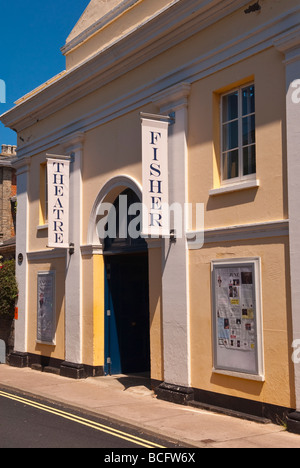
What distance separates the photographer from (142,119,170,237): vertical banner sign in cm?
1069

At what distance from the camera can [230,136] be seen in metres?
10.3

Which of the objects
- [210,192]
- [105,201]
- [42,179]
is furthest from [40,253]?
[210,192]

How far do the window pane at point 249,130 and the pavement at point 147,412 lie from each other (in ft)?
14.5

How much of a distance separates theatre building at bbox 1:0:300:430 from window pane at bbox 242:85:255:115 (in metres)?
0.04

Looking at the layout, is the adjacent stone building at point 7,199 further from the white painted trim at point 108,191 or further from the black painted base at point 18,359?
the white painted trim at point 108,191

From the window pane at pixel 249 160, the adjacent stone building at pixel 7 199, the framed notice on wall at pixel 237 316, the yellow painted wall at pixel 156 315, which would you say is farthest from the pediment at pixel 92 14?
the adjacent stone building at pixel 7 199

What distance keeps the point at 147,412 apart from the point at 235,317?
84.1 inches

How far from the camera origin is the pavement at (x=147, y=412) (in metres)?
7.95

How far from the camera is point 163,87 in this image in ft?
37.7

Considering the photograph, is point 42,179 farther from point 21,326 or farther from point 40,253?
point 21,326

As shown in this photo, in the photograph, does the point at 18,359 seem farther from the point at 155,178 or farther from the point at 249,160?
the point at 249,160

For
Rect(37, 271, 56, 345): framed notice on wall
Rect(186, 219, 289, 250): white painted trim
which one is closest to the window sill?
Rect(186, 219, 289, 250): white painted trim

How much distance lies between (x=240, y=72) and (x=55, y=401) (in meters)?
6.65

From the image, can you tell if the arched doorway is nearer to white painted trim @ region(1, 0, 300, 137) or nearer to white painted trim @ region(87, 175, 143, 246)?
white painted trim @ region(87, 175, 143, 246)
